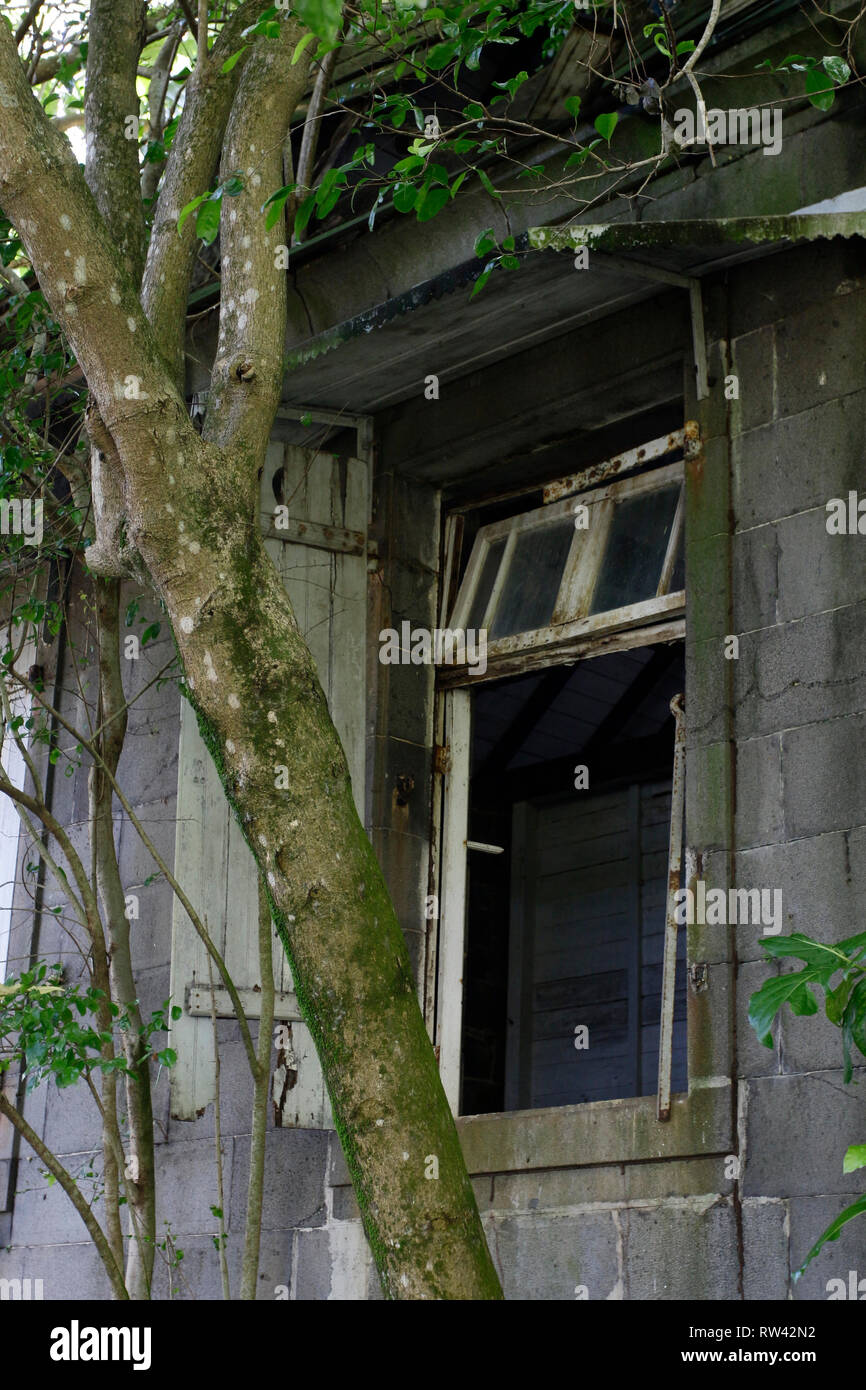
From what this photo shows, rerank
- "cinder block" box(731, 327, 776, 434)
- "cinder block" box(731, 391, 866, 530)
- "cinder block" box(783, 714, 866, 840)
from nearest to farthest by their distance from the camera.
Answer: "cinder block" box(783, 714, 866, 840), "cinder block" box(731, 391, 866, 530), "cinder block" box(731, 327, 776, 434)

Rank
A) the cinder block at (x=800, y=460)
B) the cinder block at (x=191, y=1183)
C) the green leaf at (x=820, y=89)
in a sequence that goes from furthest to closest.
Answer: the cinder block at (x=191, y=1183) → the cinder block at (x=800, y=460) → the green leaf at (x=820, y=89)

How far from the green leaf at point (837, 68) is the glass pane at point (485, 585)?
7.34ft

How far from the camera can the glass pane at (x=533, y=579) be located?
582 centimetres

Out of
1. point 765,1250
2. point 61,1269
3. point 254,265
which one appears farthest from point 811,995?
point 61,1269

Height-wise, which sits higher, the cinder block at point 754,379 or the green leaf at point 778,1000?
the cinder block at point 754,379

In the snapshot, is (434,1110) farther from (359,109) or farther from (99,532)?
(359,109)

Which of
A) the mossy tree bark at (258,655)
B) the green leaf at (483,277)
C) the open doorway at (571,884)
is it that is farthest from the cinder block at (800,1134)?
the open doorway at (571,884)

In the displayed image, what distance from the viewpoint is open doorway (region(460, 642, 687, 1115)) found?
8711mm

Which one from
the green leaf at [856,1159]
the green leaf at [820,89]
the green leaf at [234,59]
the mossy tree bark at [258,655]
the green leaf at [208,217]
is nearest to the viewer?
the mossy tree bark at [258,655]

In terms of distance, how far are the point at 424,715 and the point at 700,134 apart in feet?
7.34

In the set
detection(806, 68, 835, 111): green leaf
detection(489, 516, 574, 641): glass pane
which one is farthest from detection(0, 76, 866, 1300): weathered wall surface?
detection(806, 68, 835, 111): green leaf

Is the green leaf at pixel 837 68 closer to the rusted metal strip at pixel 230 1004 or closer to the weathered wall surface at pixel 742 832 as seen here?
the weathered wall surface at pixel 742 832

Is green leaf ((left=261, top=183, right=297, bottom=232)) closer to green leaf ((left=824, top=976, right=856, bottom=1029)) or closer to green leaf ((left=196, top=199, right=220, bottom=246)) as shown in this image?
green leaf ((left=196, top=199, right=220, bottom=246))

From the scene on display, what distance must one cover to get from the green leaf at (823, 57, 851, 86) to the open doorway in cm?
445
